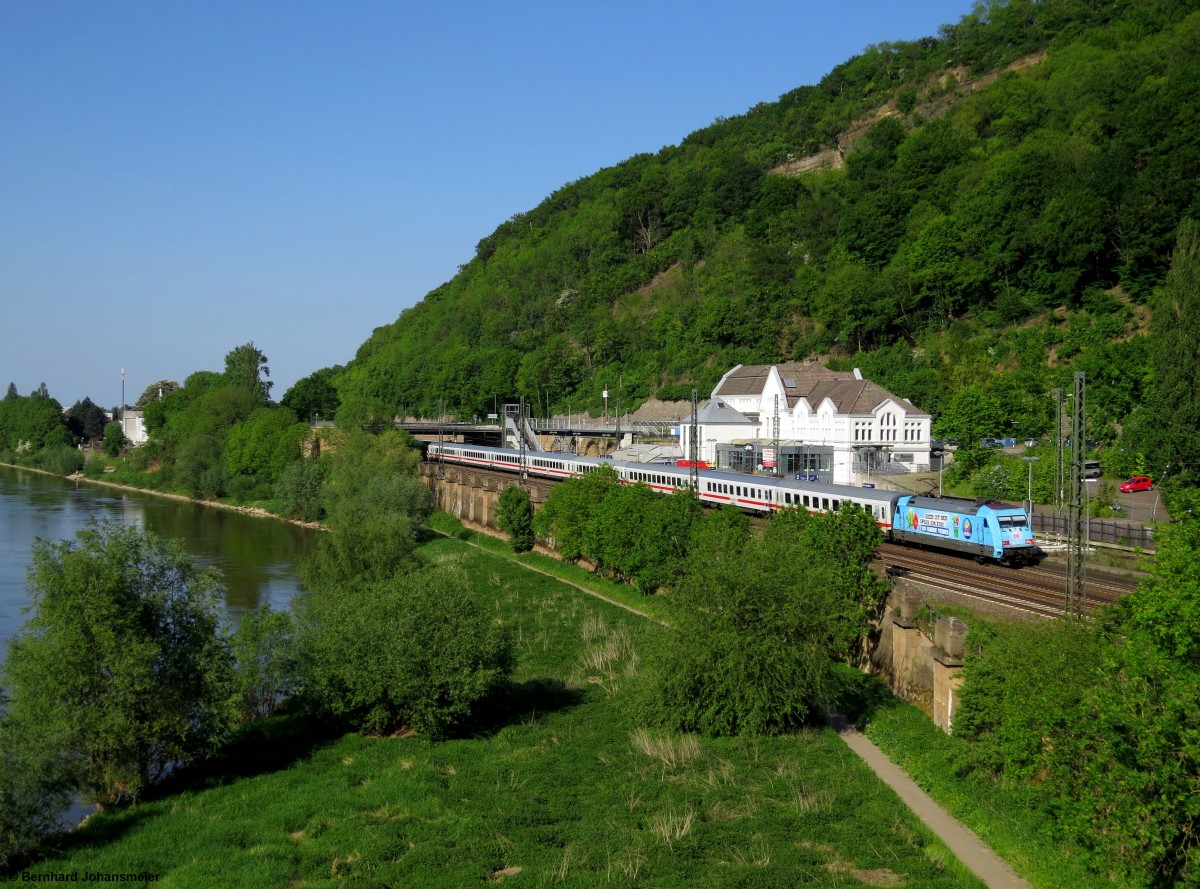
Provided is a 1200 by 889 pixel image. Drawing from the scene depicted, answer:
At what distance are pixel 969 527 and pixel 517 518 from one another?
3024cm

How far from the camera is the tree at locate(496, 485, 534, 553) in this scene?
59.3 m

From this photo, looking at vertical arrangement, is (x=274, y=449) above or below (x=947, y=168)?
below

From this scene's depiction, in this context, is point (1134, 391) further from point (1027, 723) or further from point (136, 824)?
point (136, 824)

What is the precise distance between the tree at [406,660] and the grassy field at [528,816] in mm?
878

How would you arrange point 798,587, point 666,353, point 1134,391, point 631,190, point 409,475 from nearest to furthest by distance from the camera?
point 798,587
point 1134,391
point 409,475
point 666,353
point 631,190

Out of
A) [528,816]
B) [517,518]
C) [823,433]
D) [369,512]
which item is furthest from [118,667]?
[823,433]

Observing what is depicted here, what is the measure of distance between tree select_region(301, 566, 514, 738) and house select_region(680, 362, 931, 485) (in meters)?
30.9

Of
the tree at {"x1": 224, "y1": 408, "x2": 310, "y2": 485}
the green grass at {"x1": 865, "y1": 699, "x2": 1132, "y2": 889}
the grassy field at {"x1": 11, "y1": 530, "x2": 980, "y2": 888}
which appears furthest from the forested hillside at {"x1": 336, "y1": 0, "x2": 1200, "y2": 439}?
the grassy field at {"x1": 11, "y1": 530, "x2": 980, "y2": 888}

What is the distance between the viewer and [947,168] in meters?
93.9

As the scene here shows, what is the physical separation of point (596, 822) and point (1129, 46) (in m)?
105

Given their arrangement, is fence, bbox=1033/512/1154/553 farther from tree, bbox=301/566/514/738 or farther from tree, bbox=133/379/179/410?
tree, bbox=133/379/179/410

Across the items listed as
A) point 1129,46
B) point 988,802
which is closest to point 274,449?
point 988,802

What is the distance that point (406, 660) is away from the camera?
25.4m

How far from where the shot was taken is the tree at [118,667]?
21.3 metres
